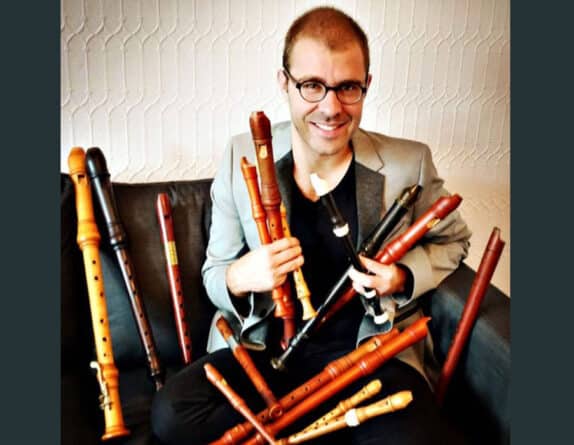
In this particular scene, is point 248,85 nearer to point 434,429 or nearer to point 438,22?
point 438,22

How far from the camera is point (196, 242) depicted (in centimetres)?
135

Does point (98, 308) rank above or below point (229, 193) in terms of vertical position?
below

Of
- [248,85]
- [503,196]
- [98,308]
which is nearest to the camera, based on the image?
[98,308]

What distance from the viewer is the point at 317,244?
121cm

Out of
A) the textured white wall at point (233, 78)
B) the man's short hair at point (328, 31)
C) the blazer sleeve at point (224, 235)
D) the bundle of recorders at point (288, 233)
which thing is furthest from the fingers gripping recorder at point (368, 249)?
the textured white wall at point (233, 78)

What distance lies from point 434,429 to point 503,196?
39.1 inches

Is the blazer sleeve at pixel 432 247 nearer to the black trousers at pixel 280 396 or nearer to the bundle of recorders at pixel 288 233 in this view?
the bundle of recorders at pixel 288 233

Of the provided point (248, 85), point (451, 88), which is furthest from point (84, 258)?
point (451, 88)

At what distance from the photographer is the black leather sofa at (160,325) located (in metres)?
1.07

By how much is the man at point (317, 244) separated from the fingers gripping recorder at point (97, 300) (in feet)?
0.28

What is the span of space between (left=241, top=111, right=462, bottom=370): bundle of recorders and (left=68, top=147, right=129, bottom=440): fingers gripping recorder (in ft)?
1.03

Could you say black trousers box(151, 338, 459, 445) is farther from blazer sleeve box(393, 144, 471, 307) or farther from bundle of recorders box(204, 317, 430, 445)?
blazer sleeve box(393, 144, 471, 307)

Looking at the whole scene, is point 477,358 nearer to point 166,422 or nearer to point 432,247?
point 432,247

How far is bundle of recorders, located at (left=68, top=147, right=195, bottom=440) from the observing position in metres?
1.12
